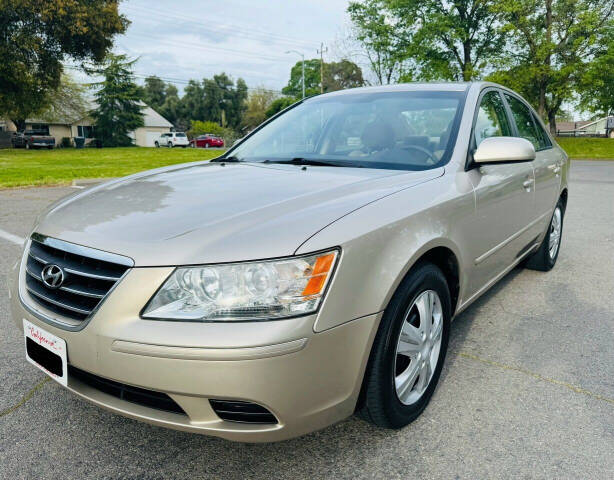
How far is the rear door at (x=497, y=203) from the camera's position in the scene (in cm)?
264

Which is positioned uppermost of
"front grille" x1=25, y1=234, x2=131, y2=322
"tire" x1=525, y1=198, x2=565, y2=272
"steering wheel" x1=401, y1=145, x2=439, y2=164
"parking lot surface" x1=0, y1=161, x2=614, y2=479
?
"steering wheel" x1=401, y1=145, x2=439, y2=164

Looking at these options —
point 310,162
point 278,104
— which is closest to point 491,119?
point 310,162

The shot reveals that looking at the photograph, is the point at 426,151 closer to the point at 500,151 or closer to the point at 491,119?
the point at 500,151

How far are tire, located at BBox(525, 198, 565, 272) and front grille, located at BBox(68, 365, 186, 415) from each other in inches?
139

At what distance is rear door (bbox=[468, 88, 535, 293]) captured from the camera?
264 cm

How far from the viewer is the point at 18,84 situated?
28.5 meters

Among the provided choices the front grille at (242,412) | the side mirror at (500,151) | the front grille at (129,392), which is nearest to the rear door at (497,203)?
the side mirror at (500,151)

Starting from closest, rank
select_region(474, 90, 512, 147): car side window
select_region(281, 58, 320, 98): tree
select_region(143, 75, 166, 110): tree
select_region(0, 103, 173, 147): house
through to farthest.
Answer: select_region(474, 90, 512, 147): car side window, select_region(0, 103, 173, 147): house, select_region(281, 58, 320, 98): tree, select_region(143, 75, 166, 110): tree

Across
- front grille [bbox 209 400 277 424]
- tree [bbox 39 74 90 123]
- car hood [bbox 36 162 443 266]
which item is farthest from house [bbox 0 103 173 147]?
front grille [bbox 209 400 277 424]

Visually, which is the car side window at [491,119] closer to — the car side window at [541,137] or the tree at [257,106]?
the car side window at [541,137]

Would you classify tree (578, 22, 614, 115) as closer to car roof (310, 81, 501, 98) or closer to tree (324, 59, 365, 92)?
tree (324, 59, 365, 92)

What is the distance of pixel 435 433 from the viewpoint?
209 centimetres

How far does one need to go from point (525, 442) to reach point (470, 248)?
3.00 ft

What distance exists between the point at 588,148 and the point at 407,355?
30281 mm
